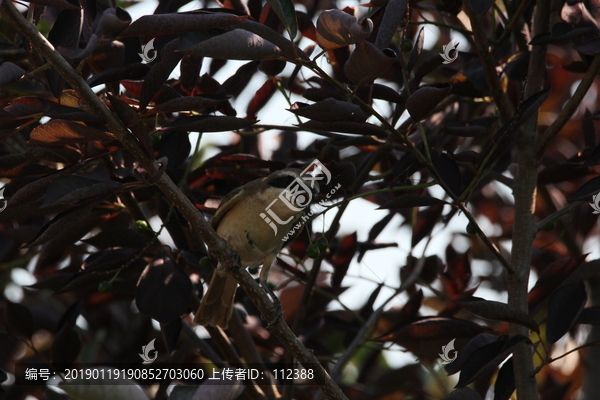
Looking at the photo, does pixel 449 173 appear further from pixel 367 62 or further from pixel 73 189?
pixel 73 189

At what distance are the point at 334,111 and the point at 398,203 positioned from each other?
55cm

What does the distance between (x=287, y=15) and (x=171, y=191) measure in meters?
0.80

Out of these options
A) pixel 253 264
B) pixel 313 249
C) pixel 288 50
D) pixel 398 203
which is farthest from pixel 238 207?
pixel 288 50

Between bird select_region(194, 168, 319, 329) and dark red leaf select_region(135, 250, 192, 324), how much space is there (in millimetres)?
769

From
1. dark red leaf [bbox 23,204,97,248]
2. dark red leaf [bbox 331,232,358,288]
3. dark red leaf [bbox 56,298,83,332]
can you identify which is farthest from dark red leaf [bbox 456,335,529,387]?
dark red leaf [bbox 56,298,83,332]

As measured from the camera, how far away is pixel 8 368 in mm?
4453

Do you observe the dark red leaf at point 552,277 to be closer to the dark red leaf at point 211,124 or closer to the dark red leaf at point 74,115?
the dark red leaf at point 211,124

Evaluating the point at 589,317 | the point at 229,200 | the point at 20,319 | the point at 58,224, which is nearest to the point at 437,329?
the point at 589,317

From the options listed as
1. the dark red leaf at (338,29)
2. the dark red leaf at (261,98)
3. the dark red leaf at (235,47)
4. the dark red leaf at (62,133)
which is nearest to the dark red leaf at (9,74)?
the dark red leaf at (62,133)

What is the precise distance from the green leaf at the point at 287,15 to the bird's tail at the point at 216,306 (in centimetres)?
203

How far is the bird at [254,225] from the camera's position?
3984 mm

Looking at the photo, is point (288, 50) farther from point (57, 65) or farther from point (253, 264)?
point (253, 264)

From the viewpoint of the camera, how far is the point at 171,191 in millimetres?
2477

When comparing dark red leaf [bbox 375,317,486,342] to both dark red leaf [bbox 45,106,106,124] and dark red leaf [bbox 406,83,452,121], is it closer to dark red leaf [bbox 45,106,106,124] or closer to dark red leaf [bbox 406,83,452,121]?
dark red leaf [bbox 406,83,452,121]
